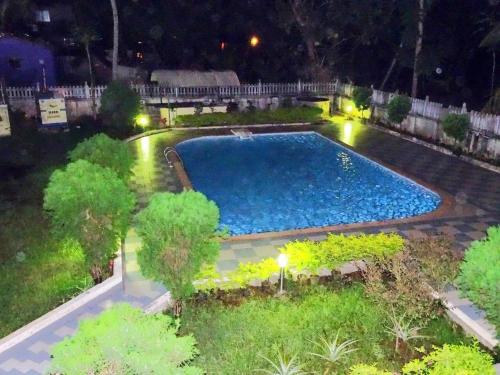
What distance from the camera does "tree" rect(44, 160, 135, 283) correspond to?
8773 mm

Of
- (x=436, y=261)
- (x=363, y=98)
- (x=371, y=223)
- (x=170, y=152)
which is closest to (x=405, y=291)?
(x=436, y=261)

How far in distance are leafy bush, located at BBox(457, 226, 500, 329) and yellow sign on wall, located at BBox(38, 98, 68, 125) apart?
19.8 metres

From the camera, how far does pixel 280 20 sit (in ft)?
108

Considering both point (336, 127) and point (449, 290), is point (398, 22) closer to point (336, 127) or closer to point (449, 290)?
point (336, 127)

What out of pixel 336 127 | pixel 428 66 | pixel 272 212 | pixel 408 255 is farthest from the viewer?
pixel 428 66

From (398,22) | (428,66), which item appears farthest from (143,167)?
(398,22)

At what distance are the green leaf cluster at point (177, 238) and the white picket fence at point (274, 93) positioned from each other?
46.9 ft

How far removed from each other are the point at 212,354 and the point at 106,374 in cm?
283

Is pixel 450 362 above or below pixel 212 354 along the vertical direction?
above

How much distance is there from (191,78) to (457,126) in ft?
49.7

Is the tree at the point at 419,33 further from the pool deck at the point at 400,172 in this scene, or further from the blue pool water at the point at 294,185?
the blue pool water at the point at 294,185

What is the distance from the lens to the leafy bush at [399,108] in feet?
74.4

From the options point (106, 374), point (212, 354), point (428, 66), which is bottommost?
point (212, 354)

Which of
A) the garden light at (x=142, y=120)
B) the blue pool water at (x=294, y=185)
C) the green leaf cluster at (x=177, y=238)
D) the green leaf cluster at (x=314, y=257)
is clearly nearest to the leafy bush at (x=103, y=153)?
the blue pool water at (x=294, y=185)
